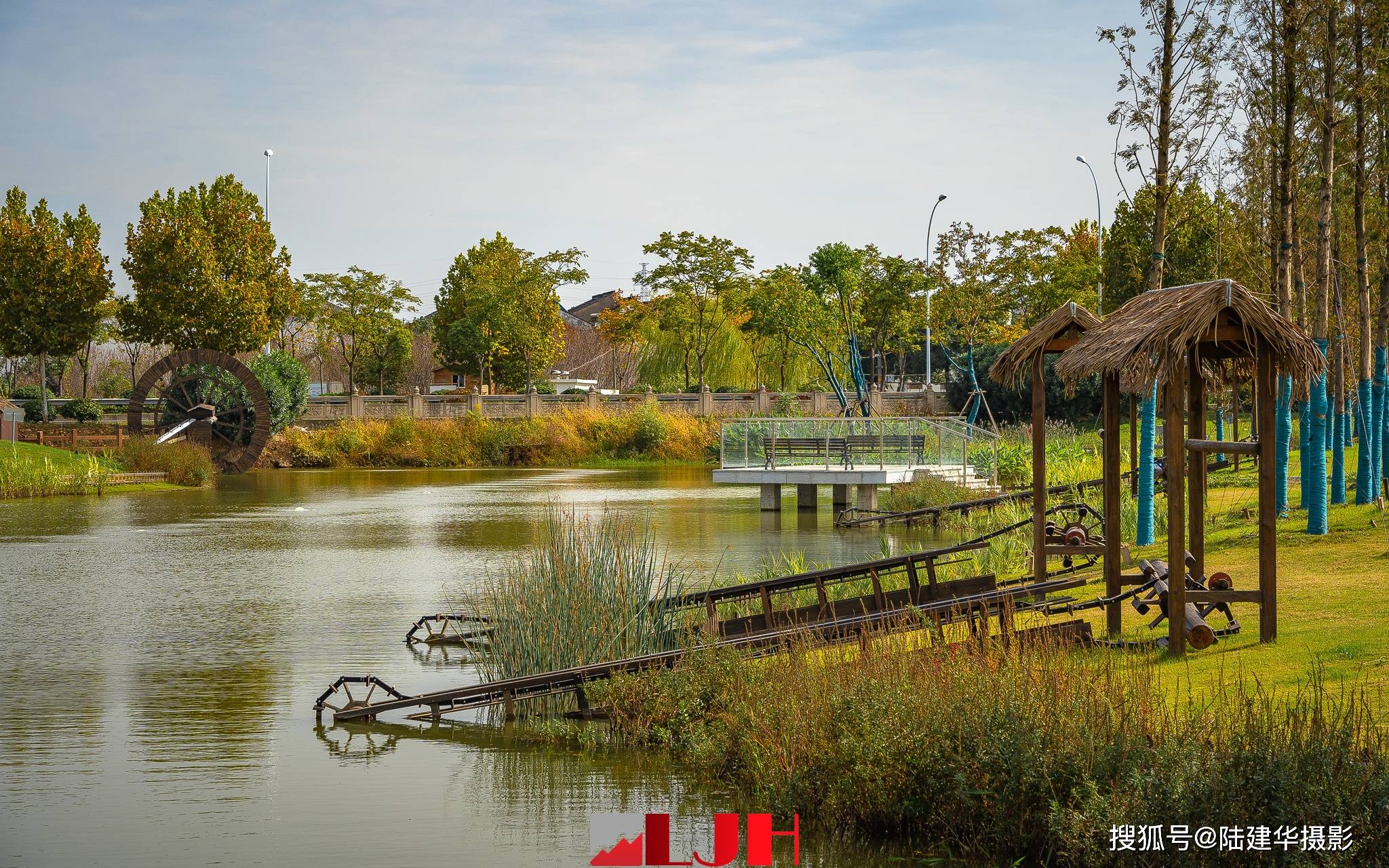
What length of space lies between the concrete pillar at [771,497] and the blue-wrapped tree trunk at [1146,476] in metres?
11.2

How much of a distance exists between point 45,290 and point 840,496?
33406 millimetres

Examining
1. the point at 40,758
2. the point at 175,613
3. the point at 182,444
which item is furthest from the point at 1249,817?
the point at 182,444

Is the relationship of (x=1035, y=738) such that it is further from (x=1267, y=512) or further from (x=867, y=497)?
(x=867, y=497)

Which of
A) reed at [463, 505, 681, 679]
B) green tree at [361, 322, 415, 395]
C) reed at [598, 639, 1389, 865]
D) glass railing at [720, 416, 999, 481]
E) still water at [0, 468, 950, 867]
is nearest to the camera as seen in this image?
reed at [598, 639, 1389, 865]

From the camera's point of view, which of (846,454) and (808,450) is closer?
(846,454)

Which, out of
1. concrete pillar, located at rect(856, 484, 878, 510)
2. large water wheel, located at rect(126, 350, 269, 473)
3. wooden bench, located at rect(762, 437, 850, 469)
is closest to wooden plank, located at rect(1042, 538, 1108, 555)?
concrete pillar, located at rect(856, 484, 878, 510)

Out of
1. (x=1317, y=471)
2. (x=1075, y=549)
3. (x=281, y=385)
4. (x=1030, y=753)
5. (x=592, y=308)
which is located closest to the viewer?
(x=1030, y=753)

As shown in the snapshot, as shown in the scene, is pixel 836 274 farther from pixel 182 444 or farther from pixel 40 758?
pixel 40 758

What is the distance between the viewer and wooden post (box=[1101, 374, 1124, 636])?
9844 mm

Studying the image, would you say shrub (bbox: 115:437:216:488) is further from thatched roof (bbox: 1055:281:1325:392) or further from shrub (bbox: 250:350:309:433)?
thatched roof (bbox: 1055:281:1325:392)

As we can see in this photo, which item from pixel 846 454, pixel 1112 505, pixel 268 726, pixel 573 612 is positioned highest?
pixel 1112 505

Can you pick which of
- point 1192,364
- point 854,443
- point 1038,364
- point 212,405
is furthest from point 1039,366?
point 212,405

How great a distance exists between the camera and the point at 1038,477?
11453mm

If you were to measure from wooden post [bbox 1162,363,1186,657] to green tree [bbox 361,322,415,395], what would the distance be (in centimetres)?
6165
